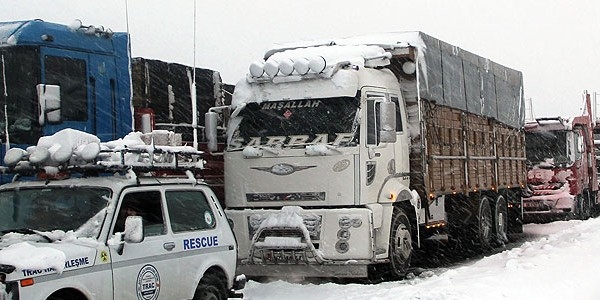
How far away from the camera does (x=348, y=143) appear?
10781mm

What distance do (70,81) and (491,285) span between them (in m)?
5.84

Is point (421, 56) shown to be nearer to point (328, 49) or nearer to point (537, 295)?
point (328, 49)

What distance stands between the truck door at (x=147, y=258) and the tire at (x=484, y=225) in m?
9.35

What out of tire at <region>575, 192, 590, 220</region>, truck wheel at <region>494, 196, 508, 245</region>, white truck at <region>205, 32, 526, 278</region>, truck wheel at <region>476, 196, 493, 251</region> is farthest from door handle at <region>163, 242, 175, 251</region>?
tire at <region>575, 192, 590, 220</region>

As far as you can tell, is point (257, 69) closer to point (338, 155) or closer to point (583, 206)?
point (338, 155)

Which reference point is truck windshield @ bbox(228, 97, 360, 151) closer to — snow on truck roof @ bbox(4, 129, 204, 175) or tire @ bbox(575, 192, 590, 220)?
snow on truck roof @ bbox(4, 129, 204, 175)

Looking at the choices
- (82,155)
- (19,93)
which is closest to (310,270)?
(19,93)

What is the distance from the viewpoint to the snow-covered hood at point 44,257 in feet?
18.9

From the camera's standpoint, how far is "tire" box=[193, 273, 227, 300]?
7621 millimetres

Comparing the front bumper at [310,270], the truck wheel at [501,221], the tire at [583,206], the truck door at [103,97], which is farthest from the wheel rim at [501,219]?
the truck door at [103,97]

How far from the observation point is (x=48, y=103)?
9750 mm

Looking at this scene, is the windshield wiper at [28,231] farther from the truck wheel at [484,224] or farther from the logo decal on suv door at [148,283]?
the truck wheel at [484,224]

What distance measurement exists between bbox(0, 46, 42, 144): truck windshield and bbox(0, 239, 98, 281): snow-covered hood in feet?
12.1

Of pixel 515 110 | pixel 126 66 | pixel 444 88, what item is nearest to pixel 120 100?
pixel 126 66
